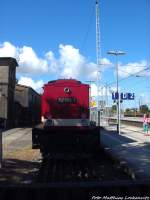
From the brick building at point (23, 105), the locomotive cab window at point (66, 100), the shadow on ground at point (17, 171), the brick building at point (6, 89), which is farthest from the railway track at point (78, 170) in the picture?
the brick building at point (23, 105)

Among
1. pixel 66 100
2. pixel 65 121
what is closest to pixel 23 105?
pixel 66 100

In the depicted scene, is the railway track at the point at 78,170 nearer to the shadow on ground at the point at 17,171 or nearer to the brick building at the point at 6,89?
the shadow on ground at the point at 17,171

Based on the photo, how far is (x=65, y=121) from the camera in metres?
22.3

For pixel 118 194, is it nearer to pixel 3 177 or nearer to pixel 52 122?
pixel 3 177

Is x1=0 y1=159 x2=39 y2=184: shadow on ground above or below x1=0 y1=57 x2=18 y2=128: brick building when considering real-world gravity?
below

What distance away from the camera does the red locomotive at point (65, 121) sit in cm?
2111

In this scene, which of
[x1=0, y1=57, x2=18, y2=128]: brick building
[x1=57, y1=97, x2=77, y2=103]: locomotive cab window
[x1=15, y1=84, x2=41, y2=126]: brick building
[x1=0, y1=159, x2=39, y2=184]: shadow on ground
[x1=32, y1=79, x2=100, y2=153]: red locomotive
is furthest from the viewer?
[x1=15, y1=84, x2=41, y2=126]: brick building

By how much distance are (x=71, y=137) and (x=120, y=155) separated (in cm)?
236

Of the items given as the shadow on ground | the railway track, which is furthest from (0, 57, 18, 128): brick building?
the shadow on ground

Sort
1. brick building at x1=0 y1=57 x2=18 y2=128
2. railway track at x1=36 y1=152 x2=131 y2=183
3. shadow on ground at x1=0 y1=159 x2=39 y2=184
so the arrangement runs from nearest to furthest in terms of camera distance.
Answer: shadow on ground at x1=0 y1=159 x2=39 y2=184 → railway track at x1=36 y1=152 x2=131 y2=183 → brick building at x1=0 y1=57 x2=18 y2=128

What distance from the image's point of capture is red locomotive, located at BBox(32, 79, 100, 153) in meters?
21.1

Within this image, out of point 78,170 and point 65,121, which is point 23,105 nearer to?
point 65,121

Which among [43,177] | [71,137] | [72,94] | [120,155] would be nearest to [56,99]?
[72,94]

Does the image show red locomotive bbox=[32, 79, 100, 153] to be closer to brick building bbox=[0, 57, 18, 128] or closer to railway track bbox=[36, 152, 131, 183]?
railway track bbox=[36, 152, 131, 183]
